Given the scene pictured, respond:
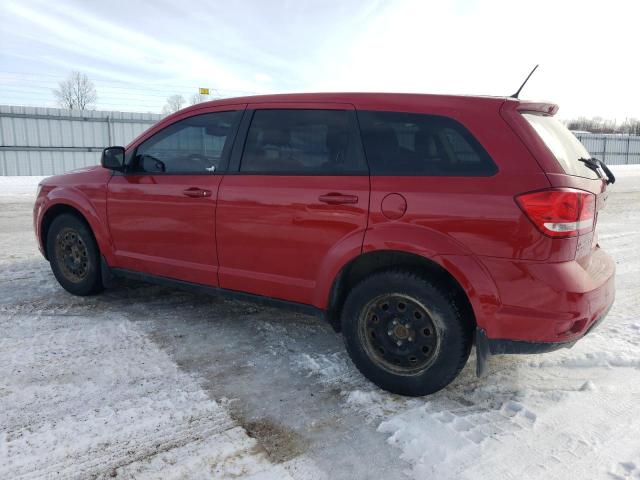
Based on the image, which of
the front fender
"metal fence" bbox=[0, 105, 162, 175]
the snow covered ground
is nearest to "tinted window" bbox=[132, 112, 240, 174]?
the front fender

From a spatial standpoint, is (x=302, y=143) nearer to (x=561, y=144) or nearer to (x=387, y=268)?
(x=387, y=268)

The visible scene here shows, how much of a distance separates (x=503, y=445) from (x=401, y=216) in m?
1.31

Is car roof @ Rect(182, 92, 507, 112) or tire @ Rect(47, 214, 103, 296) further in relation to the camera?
tire @ Rect(47, 214, 103, 296)

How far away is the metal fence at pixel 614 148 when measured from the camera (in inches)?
1292

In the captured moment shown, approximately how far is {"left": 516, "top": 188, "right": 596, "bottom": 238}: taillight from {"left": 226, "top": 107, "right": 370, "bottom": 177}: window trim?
0.94 metres

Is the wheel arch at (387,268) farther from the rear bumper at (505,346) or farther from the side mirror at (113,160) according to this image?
the side mirror at (113,160)

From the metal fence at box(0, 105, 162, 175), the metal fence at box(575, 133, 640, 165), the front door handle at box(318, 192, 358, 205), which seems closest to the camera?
the front door handle at box(318, 192, 358, 205)

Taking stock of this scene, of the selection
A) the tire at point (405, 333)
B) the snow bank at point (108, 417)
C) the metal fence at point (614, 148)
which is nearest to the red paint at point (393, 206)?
the tire at point (405, 333)

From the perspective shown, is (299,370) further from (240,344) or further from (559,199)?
(559,199)

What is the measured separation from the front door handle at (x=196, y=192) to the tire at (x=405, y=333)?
4.41 ft

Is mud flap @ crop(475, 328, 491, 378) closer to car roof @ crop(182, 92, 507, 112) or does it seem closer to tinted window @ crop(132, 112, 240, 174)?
car roof @ crop(182, 92, 507, 112)

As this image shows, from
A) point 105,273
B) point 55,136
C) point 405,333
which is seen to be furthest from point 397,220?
point 55,136

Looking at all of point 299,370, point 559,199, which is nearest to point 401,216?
point 559,199

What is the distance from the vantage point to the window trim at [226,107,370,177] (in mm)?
3006
